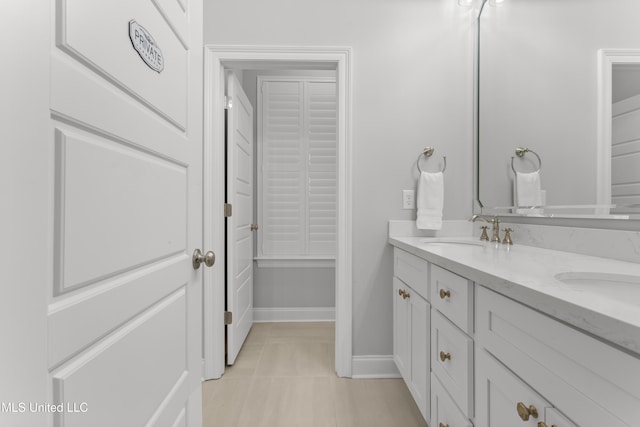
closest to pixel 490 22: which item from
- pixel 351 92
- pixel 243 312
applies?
pixel 351 92

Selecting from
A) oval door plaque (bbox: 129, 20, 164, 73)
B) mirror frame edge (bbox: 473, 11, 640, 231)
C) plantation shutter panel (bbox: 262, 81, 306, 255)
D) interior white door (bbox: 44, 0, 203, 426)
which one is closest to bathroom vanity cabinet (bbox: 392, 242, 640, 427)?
mirror frame edge (bbox: 473, 11, 640, 231)

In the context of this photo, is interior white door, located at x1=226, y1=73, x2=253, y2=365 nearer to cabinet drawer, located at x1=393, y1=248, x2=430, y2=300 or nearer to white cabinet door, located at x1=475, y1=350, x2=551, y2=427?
cabinet drawer, located at x1=393, y1=248, x2=430, y2=300

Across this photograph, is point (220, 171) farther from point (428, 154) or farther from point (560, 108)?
point (560, 108)

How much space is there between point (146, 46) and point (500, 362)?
45.3 inches

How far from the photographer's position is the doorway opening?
5.98 ft

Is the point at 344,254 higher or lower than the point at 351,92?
lower

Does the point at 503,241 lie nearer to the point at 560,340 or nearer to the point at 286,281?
the point at 560,340

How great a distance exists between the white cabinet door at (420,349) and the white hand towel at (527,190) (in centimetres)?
67

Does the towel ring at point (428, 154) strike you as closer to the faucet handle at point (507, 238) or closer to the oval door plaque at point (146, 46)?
the faucet handle at point (507, 238)

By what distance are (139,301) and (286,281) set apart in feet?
7.18

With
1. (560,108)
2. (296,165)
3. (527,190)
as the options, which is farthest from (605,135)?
(296,165)

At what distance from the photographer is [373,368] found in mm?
1851

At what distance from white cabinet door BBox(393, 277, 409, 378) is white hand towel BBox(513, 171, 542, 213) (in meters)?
0.68

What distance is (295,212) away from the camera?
2.80 meters
